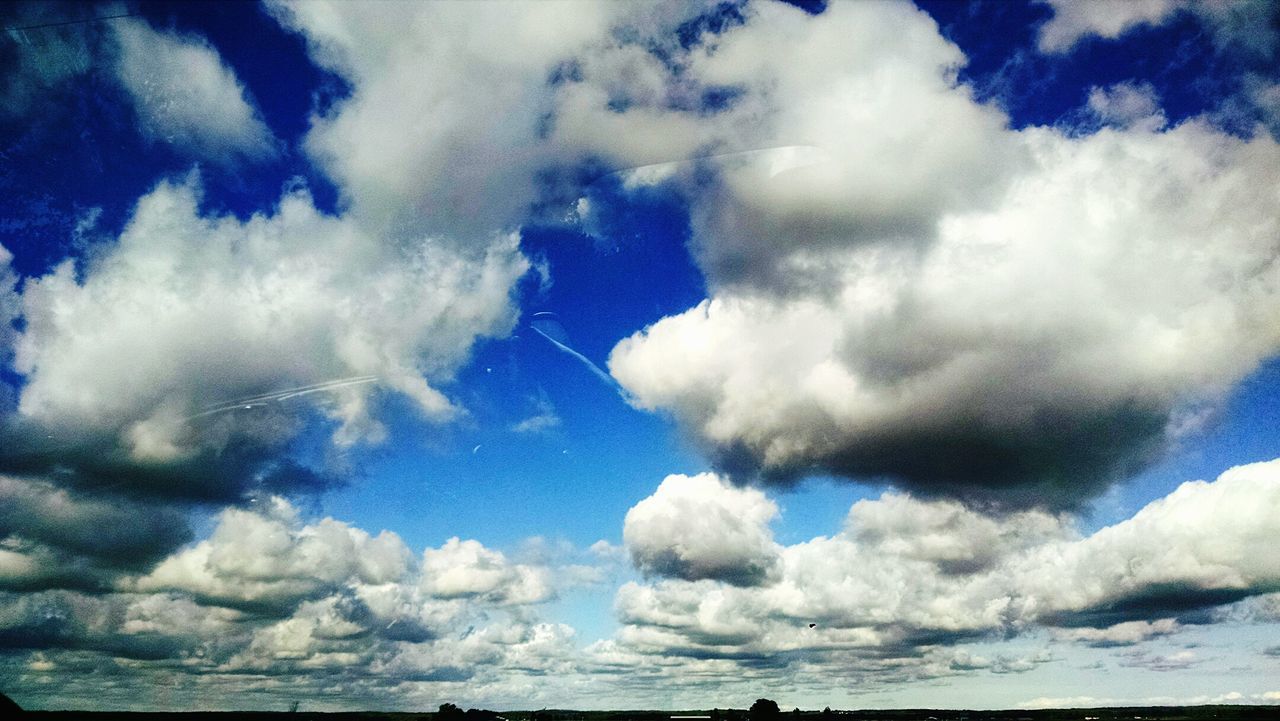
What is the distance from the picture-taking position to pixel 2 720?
37594 mm

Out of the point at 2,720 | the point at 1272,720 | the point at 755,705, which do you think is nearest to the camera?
the point at 2,720

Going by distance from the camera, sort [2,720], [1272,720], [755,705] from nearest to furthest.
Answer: [2,720] < [755,705] < [1272,720]

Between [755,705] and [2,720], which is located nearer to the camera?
[2,720]

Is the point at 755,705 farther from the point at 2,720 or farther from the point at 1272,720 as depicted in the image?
the point at 2,720

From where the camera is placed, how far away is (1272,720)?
192 meters

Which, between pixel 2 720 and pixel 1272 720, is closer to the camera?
pixel 2 720

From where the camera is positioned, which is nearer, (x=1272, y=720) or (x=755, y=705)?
(x=755, y=705)

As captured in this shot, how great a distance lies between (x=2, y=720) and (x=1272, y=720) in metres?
247

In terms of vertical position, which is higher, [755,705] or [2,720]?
[2,720]

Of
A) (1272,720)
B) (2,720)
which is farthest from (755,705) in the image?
(2,720)

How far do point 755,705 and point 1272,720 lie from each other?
424 feet

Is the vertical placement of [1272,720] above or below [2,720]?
below
